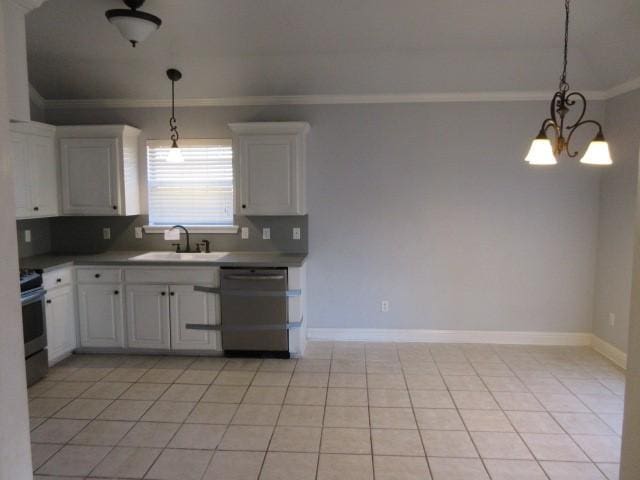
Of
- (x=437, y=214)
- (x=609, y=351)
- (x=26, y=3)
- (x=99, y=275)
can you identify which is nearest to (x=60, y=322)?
(x=99, y=275)

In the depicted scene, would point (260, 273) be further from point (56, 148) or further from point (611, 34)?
point (611, 34)

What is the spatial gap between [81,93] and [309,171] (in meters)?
2.33

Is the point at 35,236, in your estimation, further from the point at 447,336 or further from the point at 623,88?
the point at 623,88

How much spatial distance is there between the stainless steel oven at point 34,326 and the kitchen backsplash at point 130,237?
3.55ft

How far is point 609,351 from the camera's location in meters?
4.25

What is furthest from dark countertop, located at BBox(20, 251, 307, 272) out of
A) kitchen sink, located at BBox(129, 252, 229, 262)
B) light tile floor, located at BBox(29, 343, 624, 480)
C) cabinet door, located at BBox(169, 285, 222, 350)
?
light tile floor, located at BBox(29, 343, 624, 480)

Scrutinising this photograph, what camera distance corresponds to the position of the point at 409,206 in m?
4.64

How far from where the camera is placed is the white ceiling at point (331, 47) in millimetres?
3371

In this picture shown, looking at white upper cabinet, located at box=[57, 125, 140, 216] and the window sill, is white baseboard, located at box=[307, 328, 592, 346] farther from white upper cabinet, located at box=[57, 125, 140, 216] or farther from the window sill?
white upper cabinet, located at box=[57, 125, 140, 216]

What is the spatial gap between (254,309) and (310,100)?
2.05 meters

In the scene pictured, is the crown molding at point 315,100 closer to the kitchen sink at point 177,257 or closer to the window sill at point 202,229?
the window sill at point 202,229

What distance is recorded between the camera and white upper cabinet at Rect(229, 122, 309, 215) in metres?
4.31

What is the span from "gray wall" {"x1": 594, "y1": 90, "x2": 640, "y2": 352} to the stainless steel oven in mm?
4783

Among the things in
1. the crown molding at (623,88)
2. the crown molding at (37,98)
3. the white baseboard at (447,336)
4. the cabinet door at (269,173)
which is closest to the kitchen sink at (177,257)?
the cabinet door at (269,173)
